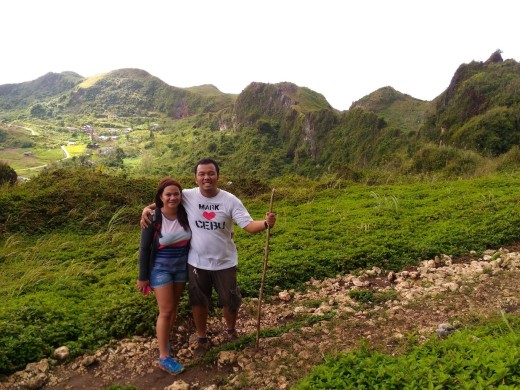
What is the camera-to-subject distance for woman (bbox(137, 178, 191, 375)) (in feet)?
11.8

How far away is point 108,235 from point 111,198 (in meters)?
2.32

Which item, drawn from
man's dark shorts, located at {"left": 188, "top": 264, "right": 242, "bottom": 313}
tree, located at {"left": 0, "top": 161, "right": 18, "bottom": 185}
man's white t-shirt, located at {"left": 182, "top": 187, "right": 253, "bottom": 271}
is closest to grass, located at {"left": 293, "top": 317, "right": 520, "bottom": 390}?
man's dark shorts, located at {"left": 188, "top": 264, "right": 242, "bottom": 313}

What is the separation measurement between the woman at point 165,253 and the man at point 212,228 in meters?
0.09

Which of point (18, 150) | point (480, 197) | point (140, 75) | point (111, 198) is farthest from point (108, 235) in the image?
point (140, 75)

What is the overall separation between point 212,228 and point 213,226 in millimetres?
21

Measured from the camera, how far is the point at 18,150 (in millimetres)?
49062

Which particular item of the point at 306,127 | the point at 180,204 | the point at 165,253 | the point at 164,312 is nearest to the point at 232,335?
the point at 164,312

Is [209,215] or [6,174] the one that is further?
[6,174]

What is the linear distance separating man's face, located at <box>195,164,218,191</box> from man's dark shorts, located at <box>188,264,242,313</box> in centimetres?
82

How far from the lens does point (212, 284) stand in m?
3.81

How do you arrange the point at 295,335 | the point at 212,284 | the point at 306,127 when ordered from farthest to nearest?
1. the point at 306,127
2. the point at 295,335
3. the point at 212,284

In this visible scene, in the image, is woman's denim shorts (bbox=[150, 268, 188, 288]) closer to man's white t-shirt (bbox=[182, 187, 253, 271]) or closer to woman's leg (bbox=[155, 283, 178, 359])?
woman's leg (bbox=[155, 283, 178, 359])

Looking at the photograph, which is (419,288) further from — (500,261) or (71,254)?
(71,254)

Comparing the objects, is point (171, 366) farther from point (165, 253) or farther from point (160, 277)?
point (165, 253)
